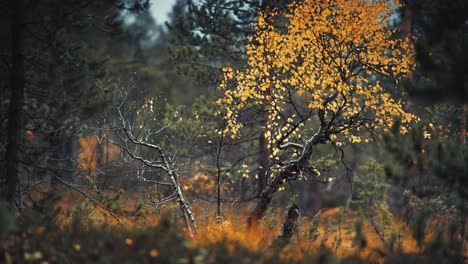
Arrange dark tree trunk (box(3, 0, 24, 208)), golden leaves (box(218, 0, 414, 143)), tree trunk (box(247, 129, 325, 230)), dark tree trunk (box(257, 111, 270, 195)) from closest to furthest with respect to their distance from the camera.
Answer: dark tree trunk (box(3, 0, 24, 208)), golden leaves (box(218, 0, 414, 143)), tree trunk (box(247, 129, 325, 230)), dark tree trunk (box(257, 111, 270, 195))

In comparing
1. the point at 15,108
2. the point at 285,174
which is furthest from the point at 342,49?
the point at 15,108

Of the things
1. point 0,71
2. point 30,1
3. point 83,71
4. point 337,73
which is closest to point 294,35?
point 337,73

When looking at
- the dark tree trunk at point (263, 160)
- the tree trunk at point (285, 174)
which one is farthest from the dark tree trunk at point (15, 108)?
the dark tree trunk at point (263, 160)

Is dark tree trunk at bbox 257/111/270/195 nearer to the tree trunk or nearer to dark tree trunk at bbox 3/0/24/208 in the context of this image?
the tree trunk

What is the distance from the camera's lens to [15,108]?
6.35 metres

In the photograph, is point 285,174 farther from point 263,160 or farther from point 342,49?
Result: point 342,49

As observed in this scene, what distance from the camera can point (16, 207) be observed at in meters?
6.69

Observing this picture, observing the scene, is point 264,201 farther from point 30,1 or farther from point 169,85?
point 169,85

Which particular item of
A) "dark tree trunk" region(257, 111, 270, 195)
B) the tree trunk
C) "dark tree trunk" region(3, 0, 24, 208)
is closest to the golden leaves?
the tree trunk

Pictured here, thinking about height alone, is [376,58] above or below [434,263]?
above

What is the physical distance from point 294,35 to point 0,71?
5.62m

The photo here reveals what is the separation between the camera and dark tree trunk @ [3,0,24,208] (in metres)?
6.30

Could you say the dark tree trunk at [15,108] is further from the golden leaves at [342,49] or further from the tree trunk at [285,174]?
the tree trunk at [285,174]

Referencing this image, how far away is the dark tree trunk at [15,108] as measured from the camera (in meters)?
6.30
